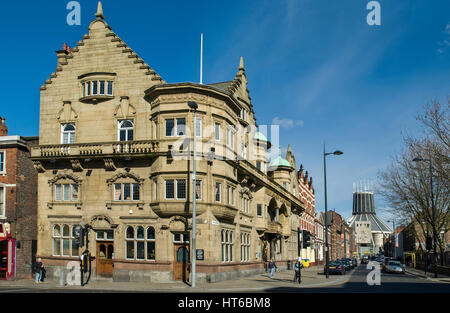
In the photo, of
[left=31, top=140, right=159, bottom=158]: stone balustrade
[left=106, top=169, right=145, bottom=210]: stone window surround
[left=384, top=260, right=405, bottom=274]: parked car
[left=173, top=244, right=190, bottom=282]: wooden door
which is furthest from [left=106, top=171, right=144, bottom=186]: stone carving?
[left=384, top=260, right=405, bottom=274]: parked car

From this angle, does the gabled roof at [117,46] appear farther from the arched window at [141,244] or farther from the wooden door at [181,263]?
the wooden door at [181,263]

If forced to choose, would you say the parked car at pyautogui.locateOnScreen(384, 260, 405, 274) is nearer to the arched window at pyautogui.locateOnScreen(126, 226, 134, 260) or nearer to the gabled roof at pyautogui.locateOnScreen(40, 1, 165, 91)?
the arched window at pyautogui.locateOnScreen(126, 226, 134, 260)

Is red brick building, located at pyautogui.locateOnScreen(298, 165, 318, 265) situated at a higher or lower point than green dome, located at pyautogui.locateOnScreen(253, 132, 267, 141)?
lower

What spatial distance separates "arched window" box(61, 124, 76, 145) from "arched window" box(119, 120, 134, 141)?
12.7ft

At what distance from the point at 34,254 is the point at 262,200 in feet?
66.9

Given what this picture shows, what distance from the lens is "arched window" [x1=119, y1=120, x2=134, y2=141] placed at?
34531mm

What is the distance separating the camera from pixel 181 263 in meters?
31.9

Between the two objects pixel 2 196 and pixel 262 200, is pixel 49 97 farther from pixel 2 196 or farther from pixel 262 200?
pixel 262 200

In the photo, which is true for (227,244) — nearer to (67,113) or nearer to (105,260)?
(105,260)

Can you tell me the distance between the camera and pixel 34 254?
37.8 metres

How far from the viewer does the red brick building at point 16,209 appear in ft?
117

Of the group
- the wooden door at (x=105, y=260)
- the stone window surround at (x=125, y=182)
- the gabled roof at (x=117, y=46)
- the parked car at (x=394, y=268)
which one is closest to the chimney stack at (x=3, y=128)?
the gabled roof at (x=117, y=46)

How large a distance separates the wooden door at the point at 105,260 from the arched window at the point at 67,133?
8.15 metres

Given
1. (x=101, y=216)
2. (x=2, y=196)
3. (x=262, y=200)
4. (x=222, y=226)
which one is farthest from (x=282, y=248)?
(x=2, y=196)
